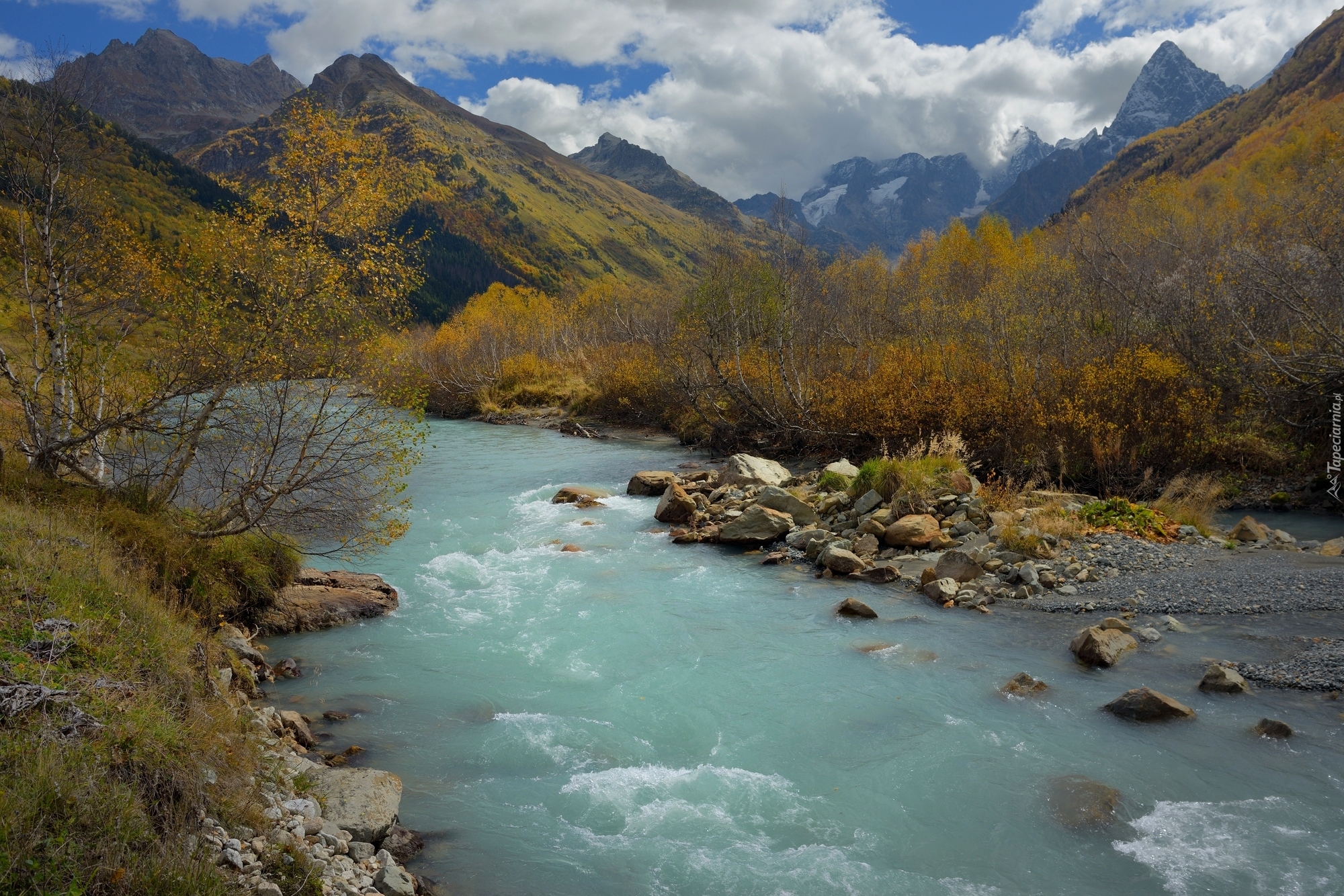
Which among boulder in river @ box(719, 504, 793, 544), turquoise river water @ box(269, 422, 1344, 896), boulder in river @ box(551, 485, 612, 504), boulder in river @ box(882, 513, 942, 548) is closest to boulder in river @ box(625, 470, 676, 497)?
boulder in river @ box(551, 485, 612, 504)

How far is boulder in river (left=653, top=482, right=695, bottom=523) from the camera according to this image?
62.3ft

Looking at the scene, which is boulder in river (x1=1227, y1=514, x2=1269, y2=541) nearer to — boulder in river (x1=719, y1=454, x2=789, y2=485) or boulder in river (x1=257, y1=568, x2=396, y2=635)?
boulder in river (x1=719, y1=454, x2=789, y2=485)

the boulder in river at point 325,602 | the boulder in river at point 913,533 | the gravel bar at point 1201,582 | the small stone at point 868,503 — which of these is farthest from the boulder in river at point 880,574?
the boulder in river at point 325,602

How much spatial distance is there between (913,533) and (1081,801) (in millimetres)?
8559

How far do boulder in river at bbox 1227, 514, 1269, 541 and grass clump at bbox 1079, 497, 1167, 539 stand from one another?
121 centimetres

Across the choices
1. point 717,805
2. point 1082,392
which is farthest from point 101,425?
point 1082,392

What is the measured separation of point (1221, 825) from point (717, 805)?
4.60 m

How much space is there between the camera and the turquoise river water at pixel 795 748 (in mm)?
6355

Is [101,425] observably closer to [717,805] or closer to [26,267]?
[26,267]

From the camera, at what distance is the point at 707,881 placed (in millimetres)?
6211

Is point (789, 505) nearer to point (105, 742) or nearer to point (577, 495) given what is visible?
point (577, 495)

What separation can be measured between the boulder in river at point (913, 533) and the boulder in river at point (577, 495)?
29.6 ft

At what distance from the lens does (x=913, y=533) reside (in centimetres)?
1545

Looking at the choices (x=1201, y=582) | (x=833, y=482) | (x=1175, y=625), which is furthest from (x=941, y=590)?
(x=833, y=482)
